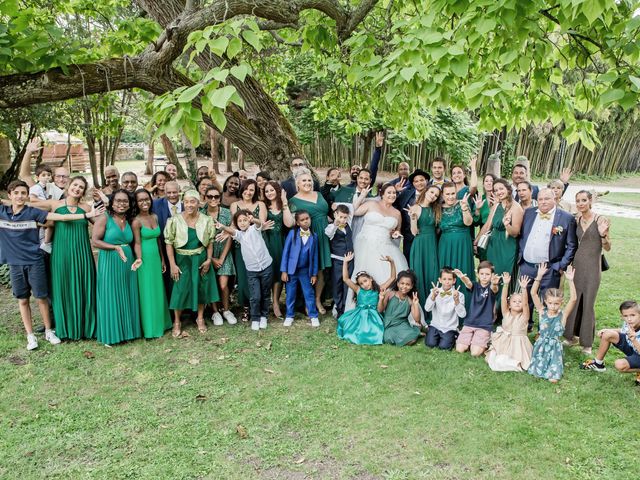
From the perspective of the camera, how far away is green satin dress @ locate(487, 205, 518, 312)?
18.7 ft

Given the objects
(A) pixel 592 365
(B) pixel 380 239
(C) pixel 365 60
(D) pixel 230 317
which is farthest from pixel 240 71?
(A) pixel 592 365

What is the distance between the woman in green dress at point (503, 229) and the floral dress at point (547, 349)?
101 centimetres

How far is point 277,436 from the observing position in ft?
12.8

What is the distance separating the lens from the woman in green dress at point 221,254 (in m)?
6.13

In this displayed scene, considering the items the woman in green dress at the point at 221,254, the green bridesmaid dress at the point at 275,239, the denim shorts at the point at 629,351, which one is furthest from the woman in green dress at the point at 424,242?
the woman in green dress at the point at 221,254

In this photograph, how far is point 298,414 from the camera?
4191 millimetres

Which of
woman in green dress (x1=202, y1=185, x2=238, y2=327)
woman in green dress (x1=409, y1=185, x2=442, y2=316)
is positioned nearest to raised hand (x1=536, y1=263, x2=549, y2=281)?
woman in green dress (x1=409, y1=185, x2=442, y2=316)

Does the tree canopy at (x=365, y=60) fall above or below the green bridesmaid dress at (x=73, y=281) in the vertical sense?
above

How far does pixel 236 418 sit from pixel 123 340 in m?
2.18

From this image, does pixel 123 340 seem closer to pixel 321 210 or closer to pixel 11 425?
pixel 11 425

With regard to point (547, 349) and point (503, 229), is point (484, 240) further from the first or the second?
point (547, 349)

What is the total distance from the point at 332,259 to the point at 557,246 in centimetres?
258

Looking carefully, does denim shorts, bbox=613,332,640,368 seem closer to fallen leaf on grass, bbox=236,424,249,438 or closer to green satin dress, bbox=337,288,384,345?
green satin dress, bbox=337,288,384,345

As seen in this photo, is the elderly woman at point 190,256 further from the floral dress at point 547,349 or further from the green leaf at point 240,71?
the floral dress at point 547,349
